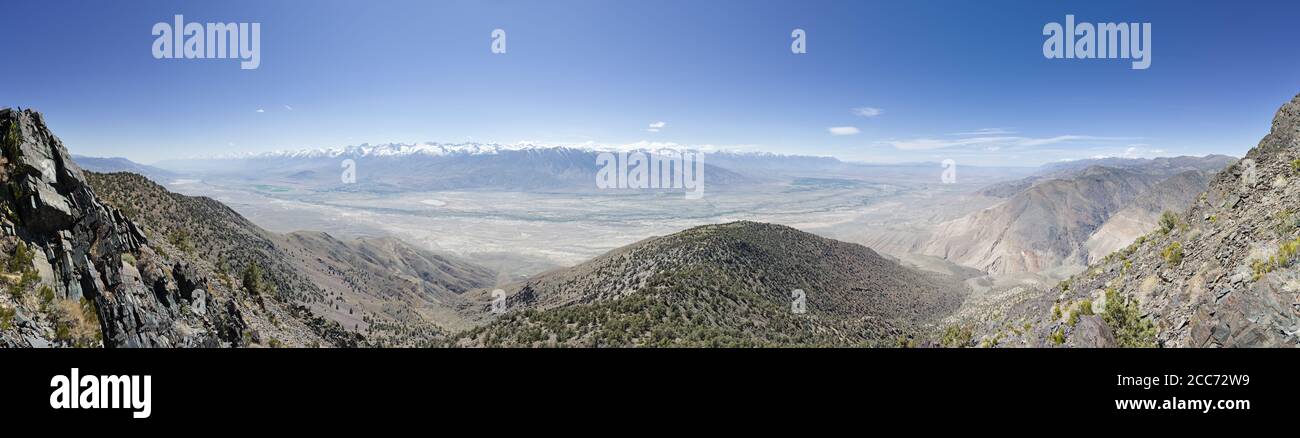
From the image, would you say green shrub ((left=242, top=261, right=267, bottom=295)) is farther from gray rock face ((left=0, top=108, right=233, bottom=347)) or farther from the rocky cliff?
gray rock face ((left=0, top=108, right=233, bottom=347))

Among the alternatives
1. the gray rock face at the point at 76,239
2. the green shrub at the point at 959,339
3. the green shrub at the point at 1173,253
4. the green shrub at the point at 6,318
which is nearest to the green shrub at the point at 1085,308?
the green shrub at the point at 1173,253

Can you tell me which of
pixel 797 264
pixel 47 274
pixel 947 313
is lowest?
pixel 947 313

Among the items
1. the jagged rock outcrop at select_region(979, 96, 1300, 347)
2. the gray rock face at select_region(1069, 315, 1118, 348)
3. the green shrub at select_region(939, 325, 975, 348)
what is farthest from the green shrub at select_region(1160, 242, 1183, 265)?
the green shrub at select_region(939, 325, 975, 348)

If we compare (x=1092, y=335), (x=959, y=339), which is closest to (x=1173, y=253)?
(x=1092, y=335)

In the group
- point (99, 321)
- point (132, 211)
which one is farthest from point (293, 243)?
point (99, 321)

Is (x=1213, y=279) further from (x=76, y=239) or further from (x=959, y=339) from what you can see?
(x=76, y=239)
